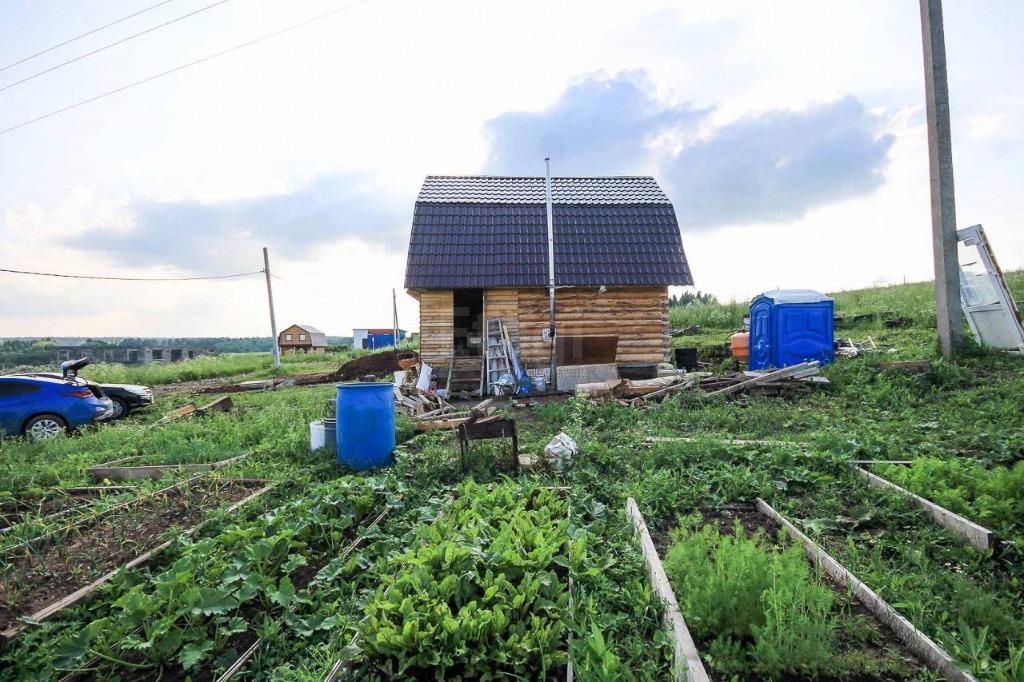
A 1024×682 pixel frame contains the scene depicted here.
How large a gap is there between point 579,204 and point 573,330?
14.6 feet

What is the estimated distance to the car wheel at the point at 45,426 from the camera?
1014cm

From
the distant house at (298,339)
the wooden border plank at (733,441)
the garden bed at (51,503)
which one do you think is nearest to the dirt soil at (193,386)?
the garden bed at (51,503)

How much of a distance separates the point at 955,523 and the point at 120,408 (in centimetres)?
1607

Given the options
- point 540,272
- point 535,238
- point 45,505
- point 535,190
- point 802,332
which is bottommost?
point 45,505

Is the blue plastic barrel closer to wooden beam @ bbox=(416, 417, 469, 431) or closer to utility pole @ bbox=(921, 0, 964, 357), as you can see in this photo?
wooden beam @ bbox=(416, 417, 469, 431)

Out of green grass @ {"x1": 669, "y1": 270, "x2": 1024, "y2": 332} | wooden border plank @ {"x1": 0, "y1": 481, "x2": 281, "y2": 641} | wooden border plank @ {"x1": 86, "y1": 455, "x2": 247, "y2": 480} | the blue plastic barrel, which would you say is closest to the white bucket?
the blue plastic barrel

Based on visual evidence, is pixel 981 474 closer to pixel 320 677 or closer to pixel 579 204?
pixel 320 677

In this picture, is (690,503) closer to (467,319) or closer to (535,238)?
(535,238)

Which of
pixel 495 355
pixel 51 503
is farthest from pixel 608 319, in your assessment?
pixel 51 503

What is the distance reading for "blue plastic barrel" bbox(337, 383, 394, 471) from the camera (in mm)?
6895

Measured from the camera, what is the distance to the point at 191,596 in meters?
3.29

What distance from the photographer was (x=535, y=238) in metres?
15.9

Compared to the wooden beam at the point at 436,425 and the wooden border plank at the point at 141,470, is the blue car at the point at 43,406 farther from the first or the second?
the wooden beam at the point at 436,425

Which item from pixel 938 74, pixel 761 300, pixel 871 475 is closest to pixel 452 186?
pixel 761 300
